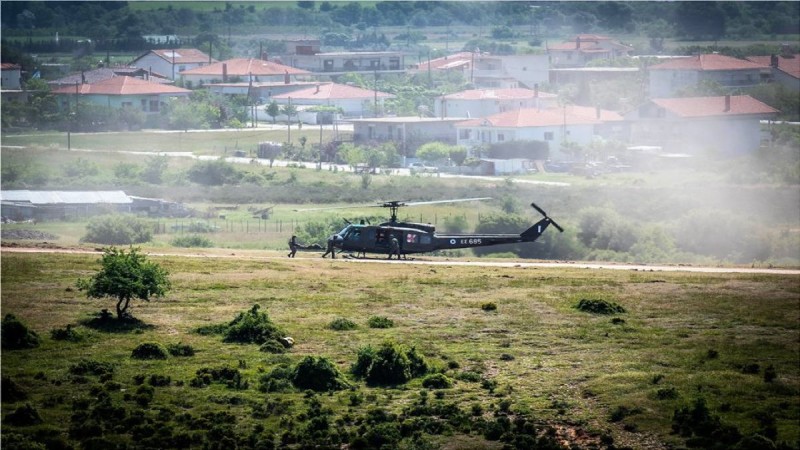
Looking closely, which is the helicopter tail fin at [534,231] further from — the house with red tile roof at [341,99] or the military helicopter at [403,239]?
the house with red tile roof at [341,99]

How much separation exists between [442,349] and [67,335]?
1337cm

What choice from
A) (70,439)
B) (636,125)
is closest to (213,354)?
(70,439)

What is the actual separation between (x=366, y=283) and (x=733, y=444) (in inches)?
891

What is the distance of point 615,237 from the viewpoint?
85188mm

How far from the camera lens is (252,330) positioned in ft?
166

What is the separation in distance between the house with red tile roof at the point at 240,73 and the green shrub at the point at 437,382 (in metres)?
117

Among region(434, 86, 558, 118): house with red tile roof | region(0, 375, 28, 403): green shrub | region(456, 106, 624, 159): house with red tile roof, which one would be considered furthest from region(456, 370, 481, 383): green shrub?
region(434, 86, 558, 118): house with red tile roof

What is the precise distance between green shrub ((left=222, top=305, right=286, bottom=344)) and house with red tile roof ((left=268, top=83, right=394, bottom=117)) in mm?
95982

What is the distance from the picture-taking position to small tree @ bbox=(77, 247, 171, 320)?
5156 cm

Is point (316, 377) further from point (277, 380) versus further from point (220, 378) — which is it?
point (220, 378)

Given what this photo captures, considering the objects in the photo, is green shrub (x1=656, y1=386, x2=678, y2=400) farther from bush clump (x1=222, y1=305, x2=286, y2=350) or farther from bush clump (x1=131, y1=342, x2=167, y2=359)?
bush clump (x1=131, y1=342, x2=167, y2=359)

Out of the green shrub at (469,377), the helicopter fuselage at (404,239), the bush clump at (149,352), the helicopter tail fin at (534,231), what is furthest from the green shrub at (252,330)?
the helicopter tail fin at (534,231)

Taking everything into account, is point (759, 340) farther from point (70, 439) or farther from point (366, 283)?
point (70, 439)

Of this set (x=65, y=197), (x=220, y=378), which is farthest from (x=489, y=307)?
(x=65, y=197)
